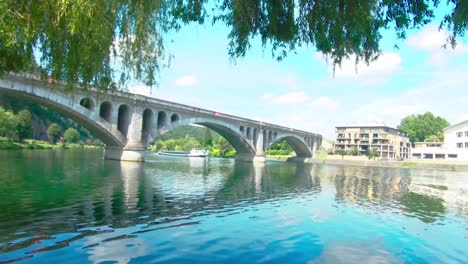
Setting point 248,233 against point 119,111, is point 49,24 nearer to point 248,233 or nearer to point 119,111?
point 248,233

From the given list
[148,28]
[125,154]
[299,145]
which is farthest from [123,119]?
[299,145]

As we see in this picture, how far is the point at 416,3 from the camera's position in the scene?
8.80 meters

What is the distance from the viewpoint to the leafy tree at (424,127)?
15500 centimetres

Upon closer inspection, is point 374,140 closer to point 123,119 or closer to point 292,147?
point 292,147

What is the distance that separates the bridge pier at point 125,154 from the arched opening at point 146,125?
315 centimetres

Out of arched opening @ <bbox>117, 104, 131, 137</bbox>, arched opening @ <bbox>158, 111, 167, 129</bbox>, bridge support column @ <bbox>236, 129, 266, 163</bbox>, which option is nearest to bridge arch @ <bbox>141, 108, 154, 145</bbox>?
arched opening @ <bbox>158, 111, 167, 129</bbox>

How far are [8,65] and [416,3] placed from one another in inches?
386

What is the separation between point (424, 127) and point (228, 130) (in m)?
115

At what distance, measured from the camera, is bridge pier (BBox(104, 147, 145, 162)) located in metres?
52.5

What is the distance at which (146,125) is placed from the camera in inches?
2276

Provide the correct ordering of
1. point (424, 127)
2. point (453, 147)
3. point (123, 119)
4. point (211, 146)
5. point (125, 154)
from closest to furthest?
point (125, 154), point (123, 119), point (453, 147), point (424, 127), point (211, 146)

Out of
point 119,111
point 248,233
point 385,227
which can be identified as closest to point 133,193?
point 248,233

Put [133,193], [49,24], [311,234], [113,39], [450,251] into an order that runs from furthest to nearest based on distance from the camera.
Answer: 1. [133,193]
2. [311,234]
3. [450,251]
4. [113,39]
5. [49,24]

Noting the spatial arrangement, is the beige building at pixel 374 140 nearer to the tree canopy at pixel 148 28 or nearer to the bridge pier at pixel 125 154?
the bridge pier at pixel 125 154
